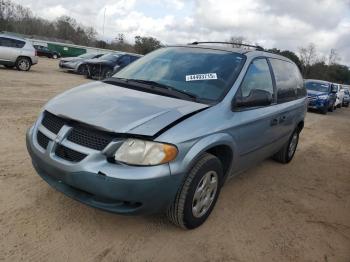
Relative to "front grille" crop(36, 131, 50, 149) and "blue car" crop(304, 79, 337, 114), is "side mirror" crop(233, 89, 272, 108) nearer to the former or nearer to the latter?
"front grille" crop(36, 131, 50, 149)

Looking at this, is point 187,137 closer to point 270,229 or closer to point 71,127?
point 71,127

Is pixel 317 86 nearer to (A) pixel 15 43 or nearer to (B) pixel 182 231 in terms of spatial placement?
(A) pixel 15 43

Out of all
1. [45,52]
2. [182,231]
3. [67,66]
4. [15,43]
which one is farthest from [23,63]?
[45,52]

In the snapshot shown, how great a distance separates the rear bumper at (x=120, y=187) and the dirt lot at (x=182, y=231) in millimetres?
380

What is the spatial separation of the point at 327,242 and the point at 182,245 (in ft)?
5.09

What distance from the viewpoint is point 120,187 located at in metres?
2.79

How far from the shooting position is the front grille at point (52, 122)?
3207mm

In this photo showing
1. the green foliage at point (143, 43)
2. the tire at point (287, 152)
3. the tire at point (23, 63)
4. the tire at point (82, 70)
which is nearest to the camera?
the tire at point (287, 152)

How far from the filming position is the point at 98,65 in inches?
721

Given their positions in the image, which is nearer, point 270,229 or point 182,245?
point 182,245

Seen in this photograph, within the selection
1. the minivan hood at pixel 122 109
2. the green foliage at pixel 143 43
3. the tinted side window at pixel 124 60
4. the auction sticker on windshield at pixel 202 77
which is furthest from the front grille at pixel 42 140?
the green foliage at pixel 143 43

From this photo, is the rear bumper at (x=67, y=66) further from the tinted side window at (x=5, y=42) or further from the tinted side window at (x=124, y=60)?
the tinted side window at (x=5, y=42)

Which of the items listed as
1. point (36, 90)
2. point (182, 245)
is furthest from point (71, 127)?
point (36, 90)

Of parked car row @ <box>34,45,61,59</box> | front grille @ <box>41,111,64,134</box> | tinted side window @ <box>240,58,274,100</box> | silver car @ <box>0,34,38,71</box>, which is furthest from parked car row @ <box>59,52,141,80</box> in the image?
parked car row @ <box>34,45,61,59</box>
